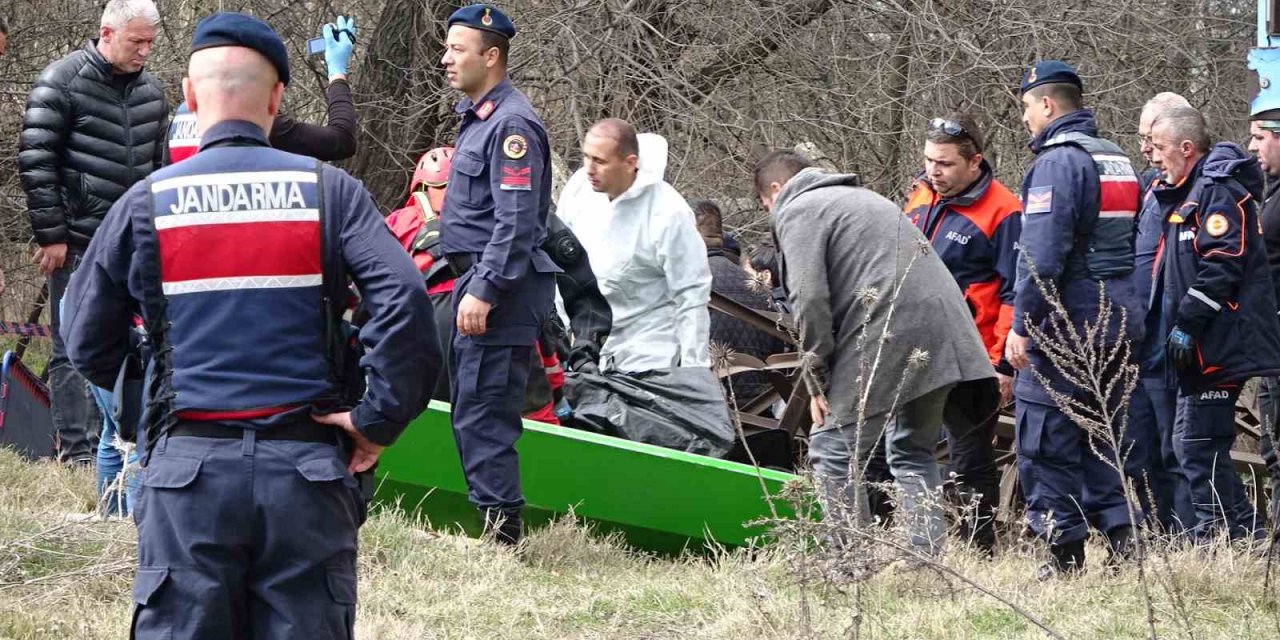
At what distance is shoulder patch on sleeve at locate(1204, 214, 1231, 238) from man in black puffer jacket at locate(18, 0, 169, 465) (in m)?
4.16

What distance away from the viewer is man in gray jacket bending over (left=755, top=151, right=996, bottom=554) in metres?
5.16

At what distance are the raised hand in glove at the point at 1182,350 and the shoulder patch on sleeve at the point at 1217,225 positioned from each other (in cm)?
39

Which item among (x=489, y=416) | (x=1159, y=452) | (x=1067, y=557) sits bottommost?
(x=1067, y=557)

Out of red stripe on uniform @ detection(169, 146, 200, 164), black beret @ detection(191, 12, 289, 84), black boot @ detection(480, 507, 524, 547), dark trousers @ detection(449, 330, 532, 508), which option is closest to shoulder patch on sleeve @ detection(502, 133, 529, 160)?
dark trousers @ detection(449, 330, 532, 508)

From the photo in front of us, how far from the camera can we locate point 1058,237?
5.33 meters

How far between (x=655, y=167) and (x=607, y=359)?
86 centimetres

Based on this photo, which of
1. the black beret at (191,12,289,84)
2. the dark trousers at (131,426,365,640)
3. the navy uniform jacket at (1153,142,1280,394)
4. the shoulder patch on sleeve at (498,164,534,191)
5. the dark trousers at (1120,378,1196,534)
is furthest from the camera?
the dark trousers at (1120,378,1196,534)

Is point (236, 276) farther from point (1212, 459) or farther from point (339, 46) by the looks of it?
point (1212, 459)

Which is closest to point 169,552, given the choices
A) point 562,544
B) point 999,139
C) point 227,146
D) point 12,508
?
point 227,146

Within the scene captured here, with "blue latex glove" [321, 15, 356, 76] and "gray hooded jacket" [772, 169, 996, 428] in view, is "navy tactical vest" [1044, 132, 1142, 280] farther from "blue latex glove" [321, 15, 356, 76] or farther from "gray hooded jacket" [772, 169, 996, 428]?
"blue latex glove" [321, 15, 356, 76]

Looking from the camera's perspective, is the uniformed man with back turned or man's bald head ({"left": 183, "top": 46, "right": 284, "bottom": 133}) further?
man's bald head ({"left": 183, "top": 46, "right": 284, "bottom": 133})

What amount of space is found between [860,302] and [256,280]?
102 inches

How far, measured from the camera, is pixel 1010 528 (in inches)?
262

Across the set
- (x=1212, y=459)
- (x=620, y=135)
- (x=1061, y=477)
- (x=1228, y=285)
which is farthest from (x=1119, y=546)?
(x=620, y=135)
